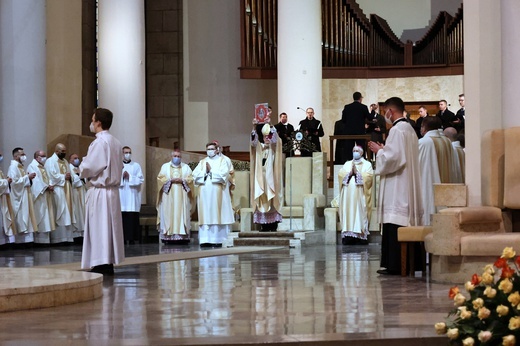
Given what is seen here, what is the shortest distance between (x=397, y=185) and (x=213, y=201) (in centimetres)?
870

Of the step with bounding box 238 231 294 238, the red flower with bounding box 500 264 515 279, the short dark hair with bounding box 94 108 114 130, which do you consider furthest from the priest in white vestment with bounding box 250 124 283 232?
the red flower with bounding box 500 264 515 279

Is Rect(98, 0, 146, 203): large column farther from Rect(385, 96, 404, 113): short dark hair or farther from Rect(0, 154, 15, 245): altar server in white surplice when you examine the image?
Rect(385, 96, 404, 113): short dark hair

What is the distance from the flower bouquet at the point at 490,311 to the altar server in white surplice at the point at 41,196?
1475 cm

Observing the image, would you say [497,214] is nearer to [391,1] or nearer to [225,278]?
[225,278]

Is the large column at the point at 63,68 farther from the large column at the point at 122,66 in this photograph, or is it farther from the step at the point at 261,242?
the step at the point at 261,242

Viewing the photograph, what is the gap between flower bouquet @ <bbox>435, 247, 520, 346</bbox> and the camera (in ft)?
15.2

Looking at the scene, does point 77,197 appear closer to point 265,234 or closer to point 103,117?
point 265,234

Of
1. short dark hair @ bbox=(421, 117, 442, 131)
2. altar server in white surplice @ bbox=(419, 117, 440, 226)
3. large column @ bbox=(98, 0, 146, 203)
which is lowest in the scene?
altar server in white surplice @ bbox=(419, 117, 440, 226)

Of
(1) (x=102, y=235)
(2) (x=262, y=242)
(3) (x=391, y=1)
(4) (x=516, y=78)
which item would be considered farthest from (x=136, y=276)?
(3) (x=391, y=1)

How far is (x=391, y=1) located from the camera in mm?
26391

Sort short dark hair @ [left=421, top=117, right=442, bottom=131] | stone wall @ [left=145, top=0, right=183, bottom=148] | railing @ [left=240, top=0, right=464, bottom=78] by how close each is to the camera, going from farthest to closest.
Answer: stone wall @ [left=145, top=0, right=183, bottom=148] < railing @ [left=240, top=0, right=464, bottom=78] < short dark hair @ [left=421, top=117, right=442, bottom=131]

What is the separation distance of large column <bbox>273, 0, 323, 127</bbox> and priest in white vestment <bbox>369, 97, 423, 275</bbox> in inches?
439

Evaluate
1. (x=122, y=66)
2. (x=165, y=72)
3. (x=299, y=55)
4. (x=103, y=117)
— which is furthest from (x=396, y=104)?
(x=165, y=72)

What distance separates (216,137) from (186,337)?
64.0 ft
